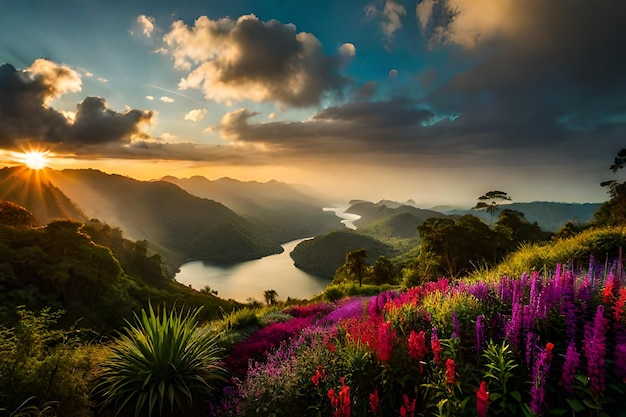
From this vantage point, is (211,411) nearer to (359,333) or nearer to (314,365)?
(314,365)

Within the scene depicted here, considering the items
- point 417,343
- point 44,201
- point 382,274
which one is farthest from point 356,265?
point 44,201

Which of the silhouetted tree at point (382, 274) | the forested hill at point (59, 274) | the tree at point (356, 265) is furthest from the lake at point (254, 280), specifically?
the forested hill at point (59, 274)

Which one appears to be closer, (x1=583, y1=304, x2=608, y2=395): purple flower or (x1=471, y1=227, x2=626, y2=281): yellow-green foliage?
(x1=583, y1=304, x2=608, y2=395): purple flower

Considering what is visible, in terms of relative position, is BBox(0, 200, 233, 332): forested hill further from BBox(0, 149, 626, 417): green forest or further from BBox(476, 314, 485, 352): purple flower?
BBox(476, 314, 485, 352): purple flower

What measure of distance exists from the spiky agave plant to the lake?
118 m

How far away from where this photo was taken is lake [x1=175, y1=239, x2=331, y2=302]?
134m

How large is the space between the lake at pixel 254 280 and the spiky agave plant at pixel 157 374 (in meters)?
118

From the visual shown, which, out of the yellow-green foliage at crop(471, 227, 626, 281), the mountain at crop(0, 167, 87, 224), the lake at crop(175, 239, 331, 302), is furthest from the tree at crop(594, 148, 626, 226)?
the mountain at crop(0, 167, 87, 224)

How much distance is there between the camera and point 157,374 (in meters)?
6.13

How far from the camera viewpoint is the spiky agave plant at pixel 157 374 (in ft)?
18.8

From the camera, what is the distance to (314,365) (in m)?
5.77

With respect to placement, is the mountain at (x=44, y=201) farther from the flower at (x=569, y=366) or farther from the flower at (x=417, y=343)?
the flower at (x=569, y=366)

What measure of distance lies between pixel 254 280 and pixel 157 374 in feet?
517

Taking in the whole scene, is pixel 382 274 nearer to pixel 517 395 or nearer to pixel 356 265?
pixel 356 265
